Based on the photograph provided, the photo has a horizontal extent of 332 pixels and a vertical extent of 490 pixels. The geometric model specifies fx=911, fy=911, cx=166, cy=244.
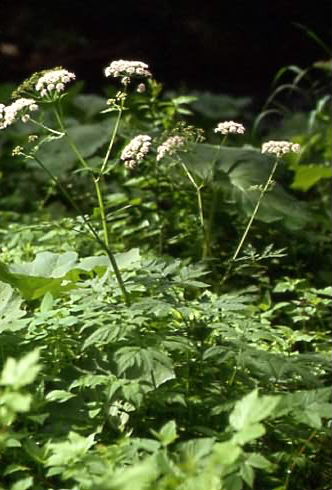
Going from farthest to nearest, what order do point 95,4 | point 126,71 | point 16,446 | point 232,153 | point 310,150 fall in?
point 95,4
point 310,150
point 232,153
point 126,71
point 16,446

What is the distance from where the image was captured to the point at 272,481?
175 cm

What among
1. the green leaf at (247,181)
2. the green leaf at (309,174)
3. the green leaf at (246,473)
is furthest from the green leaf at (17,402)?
the green leaf at (309,174)

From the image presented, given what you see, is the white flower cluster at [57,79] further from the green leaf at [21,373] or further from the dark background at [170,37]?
the dark background at [170,37]

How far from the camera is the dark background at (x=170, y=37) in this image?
604cm

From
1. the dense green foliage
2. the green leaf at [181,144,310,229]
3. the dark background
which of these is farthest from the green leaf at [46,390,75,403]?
the dark background

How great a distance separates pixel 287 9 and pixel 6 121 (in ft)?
14.9

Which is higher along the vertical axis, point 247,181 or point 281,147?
point 281,147

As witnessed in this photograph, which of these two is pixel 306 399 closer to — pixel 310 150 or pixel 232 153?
pixel 232 153

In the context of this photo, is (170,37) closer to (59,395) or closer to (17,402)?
(59,395)

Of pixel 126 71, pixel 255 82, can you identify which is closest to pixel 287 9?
pixel 255 82

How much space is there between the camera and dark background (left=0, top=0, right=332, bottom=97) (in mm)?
6039

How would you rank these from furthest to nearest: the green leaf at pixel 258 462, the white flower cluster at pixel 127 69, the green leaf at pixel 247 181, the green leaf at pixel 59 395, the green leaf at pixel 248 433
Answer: the green leaf at pixel 247 181, the white flower cluster at pixel 127 69, the green leaf at pixel 59 395, the green leaf at pixel 258 462, the green leaf at pixel 248 433

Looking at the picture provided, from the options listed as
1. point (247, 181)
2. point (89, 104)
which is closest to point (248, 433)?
point (247, 181)

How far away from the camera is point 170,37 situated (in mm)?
6188
